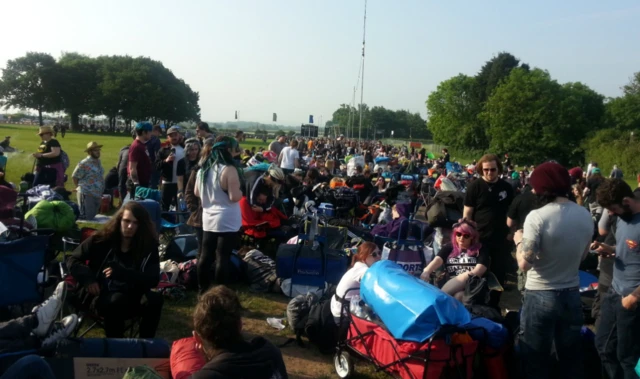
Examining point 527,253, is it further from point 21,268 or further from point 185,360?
point 21,268

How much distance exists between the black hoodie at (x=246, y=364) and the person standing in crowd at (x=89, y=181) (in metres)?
6.54

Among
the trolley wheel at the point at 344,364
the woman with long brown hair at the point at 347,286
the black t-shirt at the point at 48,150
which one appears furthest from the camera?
the black t-shirt at the point at 48,150

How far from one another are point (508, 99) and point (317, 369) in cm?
6138

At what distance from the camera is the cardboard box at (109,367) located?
10.5 feet

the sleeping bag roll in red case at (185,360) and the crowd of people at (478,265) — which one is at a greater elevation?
the crowd of people at (478,265)

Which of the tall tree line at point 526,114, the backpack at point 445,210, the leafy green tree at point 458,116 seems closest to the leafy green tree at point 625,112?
the tall tree line at point 526,114

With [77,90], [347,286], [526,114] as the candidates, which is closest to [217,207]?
[347,286]

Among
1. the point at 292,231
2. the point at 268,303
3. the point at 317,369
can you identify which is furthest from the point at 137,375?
the point at 292,231

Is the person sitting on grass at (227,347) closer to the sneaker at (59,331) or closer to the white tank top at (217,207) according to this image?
the sneaker at (59,331)

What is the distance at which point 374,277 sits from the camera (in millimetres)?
3980

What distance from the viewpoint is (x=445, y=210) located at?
670cm

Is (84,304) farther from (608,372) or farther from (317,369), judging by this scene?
(608,372)

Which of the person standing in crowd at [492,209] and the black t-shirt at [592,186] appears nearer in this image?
the person standing in crowd at [492,209]

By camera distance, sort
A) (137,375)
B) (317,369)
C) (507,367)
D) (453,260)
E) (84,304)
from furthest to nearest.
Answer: (453,260) → (317,369) → (84,304) → (507,367) → (137,375)
